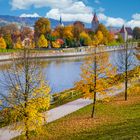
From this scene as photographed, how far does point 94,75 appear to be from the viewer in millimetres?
26359

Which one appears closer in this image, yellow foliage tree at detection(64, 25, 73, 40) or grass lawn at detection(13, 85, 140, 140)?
grass lawn at detection(13, 85, 140, 140)

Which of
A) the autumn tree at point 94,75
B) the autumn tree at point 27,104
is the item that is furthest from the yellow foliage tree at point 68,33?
the autumn tree at point 27,104

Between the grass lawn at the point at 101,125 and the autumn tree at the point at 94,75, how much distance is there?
1.45 metres

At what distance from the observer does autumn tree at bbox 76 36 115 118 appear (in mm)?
26391

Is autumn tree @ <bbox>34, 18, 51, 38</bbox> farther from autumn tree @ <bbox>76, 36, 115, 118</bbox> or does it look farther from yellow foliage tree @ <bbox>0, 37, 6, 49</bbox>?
autumn tree @ <bbox>76, 36, 115, 118</bbox>

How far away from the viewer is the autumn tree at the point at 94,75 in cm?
2639

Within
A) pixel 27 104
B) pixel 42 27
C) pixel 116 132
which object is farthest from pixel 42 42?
pixel 116 132

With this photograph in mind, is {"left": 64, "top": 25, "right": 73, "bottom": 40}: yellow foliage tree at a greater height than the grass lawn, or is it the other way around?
{"left": 64, "top": 25, "right": 73, "bottom": 40}: yellow foliage tree

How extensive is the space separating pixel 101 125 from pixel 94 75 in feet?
13.6

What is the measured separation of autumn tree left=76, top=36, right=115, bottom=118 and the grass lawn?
1.45 m

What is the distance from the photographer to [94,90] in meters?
26.4

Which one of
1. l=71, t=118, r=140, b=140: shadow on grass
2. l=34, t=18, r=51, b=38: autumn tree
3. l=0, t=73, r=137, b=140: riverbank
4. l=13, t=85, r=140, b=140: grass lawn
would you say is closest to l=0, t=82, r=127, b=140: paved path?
l=0, t=73, r=137, b=140: riverbank

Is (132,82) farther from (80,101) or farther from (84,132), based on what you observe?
(84,132)

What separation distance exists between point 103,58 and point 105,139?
10.3 meters
